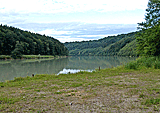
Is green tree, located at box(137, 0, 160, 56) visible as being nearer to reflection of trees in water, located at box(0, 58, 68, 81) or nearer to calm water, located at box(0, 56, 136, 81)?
calm water, located at box(0, 56, 136, 81)

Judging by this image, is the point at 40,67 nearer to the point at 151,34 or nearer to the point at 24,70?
the point at 24,70

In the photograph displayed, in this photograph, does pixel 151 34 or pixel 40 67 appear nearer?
pixel 151 34

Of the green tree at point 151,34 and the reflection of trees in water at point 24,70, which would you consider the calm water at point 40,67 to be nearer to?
the reflection of trees in water at point 24,70

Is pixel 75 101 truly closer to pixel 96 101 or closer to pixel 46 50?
pixel 96 101

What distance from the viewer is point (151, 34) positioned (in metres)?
24.5

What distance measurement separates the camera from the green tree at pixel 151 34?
23.8 metres

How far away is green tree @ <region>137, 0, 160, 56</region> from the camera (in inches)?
935

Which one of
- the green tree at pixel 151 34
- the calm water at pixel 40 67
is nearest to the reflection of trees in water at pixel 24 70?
the calm water at pixel 40 67

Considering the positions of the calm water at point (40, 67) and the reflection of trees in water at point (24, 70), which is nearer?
the reflection of trees in water at point (24, 70)

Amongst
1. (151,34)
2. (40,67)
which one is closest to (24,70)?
(40,67)

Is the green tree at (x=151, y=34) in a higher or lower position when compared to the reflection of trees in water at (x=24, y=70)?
higher

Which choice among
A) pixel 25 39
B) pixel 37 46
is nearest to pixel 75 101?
pixel 25 39

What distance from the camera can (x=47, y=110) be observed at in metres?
5.67

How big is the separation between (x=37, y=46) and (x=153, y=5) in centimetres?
8374
